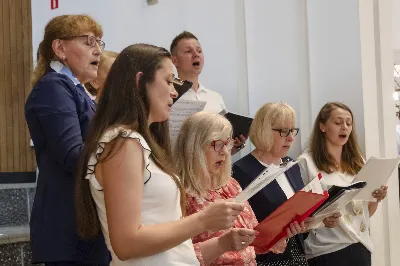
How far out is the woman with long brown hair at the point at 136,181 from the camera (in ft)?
5.50

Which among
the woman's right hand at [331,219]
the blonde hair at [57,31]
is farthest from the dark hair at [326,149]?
the blonde hair at [57,31]

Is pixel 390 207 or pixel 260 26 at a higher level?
pixel 260 26

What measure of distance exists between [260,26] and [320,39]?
0.42 meters

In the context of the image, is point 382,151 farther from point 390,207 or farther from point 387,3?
point 387,3

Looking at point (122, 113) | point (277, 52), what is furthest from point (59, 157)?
point (277, 52)

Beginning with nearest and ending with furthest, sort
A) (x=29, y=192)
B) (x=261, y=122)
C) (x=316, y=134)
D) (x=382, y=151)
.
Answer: (x=261, y=122) < (x=29, y=192) < (x=316, y=134) < (x=382, y=151)

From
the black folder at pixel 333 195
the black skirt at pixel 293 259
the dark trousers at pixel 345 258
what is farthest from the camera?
the dark trousers at pixel 345 258

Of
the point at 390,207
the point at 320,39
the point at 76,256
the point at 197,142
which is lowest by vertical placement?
the point at 390,207

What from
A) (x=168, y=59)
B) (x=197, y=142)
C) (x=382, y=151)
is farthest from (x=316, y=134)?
(x=168, y=59)

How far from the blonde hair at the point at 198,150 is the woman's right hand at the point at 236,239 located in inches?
10.5

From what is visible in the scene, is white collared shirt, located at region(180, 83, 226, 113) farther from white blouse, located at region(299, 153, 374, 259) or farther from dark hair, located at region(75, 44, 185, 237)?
dark hair, located at region(75, 44, 185, 237)

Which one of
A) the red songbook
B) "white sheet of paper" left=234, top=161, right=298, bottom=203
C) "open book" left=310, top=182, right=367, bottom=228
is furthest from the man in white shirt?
"white sheet of paper" left=234, top=161, right=298, bottom=203

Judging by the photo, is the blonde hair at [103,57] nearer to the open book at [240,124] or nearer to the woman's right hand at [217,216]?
the open book at [240,124]

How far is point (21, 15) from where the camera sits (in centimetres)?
398
